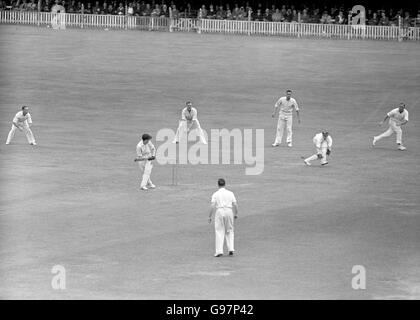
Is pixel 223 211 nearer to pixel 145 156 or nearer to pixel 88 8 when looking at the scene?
pixel 145 156

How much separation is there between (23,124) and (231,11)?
101ft

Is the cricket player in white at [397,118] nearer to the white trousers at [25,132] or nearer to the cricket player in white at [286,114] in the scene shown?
the cricket player in white at [286,114]

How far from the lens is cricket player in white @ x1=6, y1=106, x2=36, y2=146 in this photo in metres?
37.7

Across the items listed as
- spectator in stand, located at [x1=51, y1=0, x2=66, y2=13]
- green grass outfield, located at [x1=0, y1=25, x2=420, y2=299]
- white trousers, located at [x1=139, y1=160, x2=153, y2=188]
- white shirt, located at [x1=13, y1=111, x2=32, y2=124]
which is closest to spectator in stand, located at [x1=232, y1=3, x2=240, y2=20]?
green grass outfield, located at [x1=0, y1=25, x2=420, y2=299]

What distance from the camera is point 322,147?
1388 inches

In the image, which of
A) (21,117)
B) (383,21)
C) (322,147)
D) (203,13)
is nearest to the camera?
Answer: (322,147)

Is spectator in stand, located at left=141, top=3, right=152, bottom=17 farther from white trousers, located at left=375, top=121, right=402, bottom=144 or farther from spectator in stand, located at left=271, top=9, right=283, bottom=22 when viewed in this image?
white trousers, located at left=375, top=121, right=402, bottom=144

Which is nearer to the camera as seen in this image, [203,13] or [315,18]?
[315,18]

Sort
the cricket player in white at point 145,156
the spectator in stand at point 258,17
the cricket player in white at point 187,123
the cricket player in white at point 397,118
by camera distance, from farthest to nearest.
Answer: the spectator in stand at point 258,17, the cricket player in white at point 187,123, the cricket player in white at point 397,118, the cricket player in white at point 145,156

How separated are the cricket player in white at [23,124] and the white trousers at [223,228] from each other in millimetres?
14739

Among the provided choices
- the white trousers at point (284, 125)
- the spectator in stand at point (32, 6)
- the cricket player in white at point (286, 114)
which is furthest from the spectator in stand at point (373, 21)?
the cricket player in white at point (286, 114)

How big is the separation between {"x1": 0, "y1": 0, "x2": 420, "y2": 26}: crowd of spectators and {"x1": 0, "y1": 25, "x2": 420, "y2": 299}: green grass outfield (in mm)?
2704

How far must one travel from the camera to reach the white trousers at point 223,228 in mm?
24359

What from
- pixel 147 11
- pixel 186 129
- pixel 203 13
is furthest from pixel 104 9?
pixel 186 129
